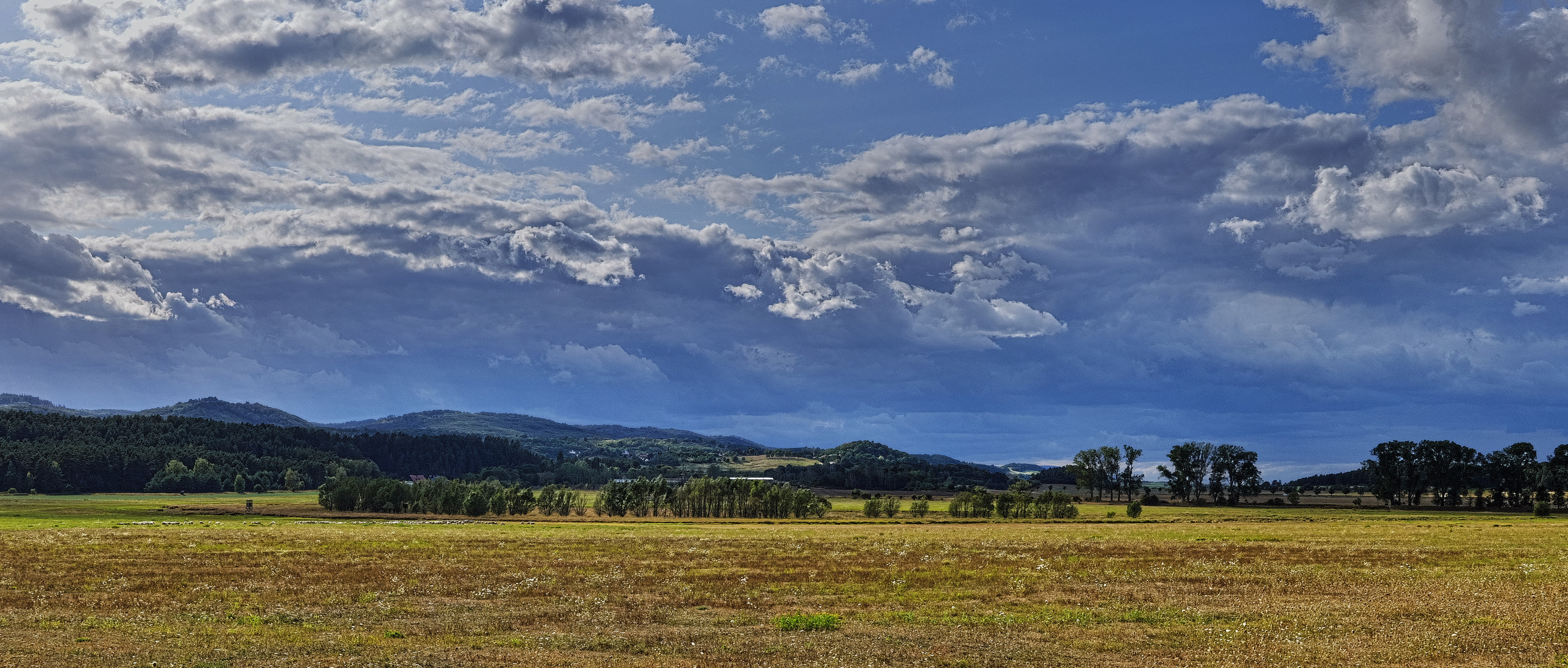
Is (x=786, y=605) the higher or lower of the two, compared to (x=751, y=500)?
higher

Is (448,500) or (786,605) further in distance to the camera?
(448,500)

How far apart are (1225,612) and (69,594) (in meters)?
41.0

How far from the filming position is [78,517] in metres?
144

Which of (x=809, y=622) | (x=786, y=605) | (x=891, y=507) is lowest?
(x=891, y=507)

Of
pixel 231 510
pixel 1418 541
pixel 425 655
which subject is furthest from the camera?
pixel 231 510

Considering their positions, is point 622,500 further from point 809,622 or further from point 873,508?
point 809,622

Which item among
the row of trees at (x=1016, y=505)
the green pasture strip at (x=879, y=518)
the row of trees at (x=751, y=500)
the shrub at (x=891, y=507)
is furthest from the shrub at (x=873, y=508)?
the row of trees at (x=1016, y=505)

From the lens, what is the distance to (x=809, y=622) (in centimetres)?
2800

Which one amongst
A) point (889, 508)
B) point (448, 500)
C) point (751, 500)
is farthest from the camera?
point (751, 500)

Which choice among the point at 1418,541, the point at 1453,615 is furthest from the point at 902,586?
the point at 1418,541

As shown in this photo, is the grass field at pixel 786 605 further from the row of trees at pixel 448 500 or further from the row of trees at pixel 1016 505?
the row of trees at pixel 448 500

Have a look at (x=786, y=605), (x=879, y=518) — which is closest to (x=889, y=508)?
(x=879, y=518)

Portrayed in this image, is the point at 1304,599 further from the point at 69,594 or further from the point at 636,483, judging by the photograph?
the point at 636,483

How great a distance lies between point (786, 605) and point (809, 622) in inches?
189
